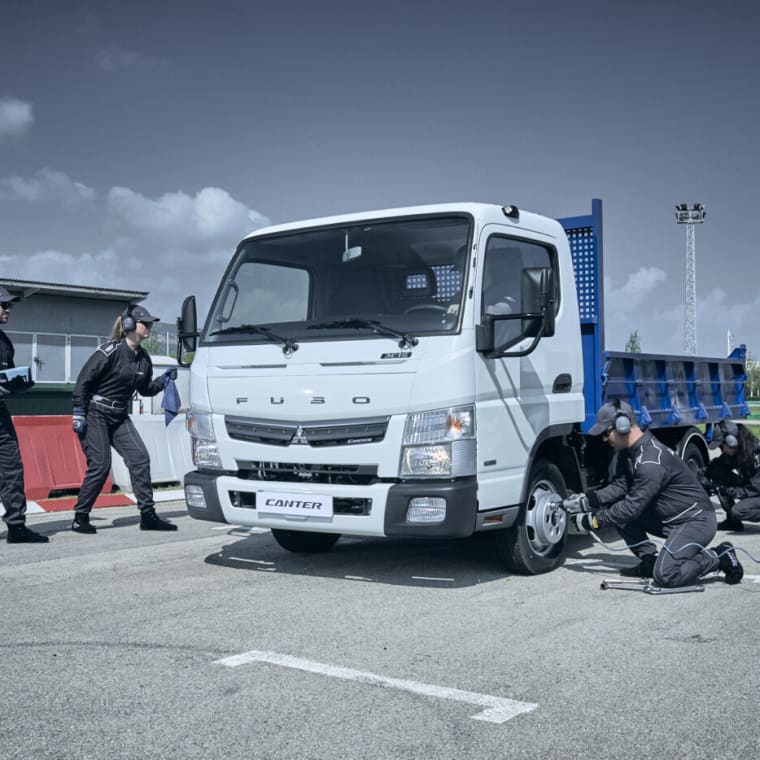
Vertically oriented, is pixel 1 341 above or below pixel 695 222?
below

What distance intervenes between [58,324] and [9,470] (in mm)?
23365

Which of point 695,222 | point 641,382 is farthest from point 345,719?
point 695,222

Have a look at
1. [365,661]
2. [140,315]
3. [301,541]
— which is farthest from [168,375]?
[365,661]

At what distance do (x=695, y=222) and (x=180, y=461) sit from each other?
177 ft

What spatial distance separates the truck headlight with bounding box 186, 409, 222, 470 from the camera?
21.5 feet

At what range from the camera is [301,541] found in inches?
298

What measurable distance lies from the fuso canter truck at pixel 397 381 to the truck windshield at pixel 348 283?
0.01 meters

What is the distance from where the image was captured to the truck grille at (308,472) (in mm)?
5973

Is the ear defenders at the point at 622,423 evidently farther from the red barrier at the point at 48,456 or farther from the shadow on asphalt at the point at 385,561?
the red barrier at the point at 48,456

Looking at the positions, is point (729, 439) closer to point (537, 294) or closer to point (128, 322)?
point (537, 294)

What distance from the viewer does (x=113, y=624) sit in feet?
17.4

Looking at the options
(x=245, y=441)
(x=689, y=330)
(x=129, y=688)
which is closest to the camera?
(x=129, y=688)

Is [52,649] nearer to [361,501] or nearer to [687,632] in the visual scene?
[361,501]

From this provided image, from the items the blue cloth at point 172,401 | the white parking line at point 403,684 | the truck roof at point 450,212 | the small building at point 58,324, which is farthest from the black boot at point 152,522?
the small building at point 58,324
